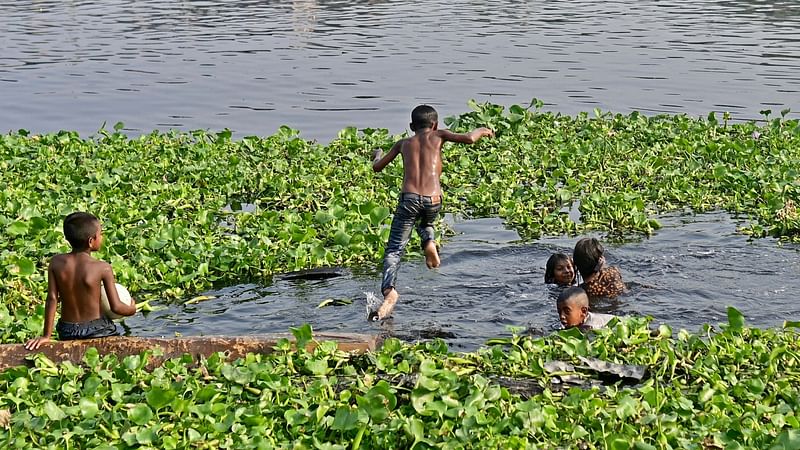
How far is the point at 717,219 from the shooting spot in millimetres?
11734

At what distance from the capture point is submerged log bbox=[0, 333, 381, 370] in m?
6.98

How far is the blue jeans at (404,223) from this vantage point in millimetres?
8938

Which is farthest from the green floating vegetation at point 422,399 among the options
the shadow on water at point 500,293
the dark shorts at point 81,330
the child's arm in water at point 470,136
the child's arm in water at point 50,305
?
the child's arm in water at point 470,136

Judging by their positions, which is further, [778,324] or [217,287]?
[217,287]

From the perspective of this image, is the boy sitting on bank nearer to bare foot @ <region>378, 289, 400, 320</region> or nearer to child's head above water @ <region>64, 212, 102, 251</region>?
child's head above water @ <region>64, 212, 102, 251</region>

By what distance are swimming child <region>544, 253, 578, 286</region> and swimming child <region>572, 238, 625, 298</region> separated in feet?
0.27

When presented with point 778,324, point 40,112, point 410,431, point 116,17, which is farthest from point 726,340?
point 116,17

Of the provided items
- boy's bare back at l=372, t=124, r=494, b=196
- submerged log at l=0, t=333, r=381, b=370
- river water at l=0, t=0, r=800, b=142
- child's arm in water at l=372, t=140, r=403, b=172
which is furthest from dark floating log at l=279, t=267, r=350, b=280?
river water at l=0, t=0, r=800, b=142

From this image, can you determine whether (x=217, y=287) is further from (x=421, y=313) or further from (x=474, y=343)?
(x=474, y=343)

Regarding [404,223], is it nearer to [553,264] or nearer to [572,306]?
[553,264]

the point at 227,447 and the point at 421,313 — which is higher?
the point at 227,447

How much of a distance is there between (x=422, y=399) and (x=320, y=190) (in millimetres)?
6782

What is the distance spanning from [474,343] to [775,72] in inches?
728

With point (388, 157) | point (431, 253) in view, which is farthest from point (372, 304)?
point (388, 157)
